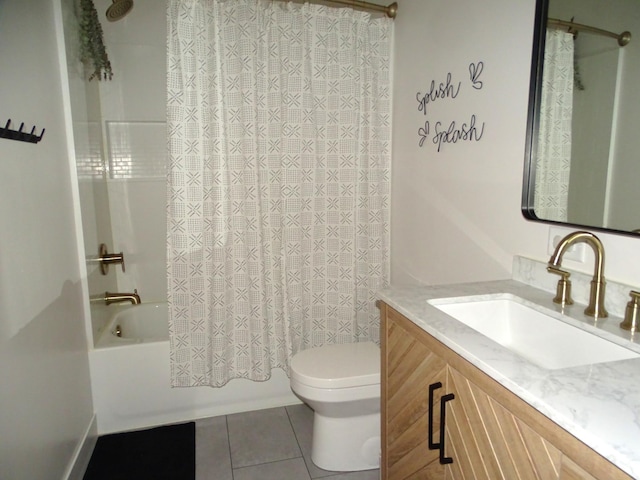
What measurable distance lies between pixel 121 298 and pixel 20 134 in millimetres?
1463

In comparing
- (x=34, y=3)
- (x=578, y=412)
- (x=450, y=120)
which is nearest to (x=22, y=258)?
(x=34, y=3)

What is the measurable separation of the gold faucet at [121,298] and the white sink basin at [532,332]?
6.82 ft

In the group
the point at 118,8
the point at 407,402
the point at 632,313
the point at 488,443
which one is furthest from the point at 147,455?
the point at 118,8

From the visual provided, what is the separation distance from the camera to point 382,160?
2250 mm

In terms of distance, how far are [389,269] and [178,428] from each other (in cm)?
143

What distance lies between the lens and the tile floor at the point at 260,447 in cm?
181

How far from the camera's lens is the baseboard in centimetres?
169

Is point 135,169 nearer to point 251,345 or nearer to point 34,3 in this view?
point 34,3

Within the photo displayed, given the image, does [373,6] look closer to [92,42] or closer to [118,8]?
[118,8]

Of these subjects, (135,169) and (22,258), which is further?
(135,169)

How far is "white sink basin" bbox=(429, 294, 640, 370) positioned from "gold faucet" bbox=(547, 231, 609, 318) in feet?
0.27

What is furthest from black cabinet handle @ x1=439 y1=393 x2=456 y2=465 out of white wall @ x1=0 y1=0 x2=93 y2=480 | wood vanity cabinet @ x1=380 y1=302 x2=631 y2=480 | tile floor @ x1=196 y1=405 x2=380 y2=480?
white wall @ x1=0 y1=0 x2=93 y2=480

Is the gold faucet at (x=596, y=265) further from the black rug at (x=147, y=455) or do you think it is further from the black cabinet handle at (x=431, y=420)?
the black rug at (x=147, y=455)

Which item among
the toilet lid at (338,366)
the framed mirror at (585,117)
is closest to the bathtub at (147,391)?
the toilet lid at (338,366)
